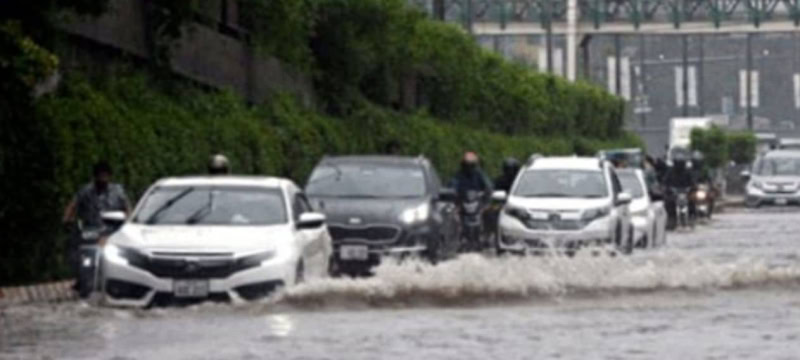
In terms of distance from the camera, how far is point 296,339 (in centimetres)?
2081

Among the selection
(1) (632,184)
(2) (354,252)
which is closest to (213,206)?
(2) (354,252)

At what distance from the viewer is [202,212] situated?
2598 centimetres

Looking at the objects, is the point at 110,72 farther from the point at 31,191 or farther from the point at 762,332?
the point at 762,332

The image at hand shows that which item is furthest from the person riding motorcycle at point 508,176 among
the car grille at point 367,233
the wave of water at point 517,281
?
the wave of water at point 517,281

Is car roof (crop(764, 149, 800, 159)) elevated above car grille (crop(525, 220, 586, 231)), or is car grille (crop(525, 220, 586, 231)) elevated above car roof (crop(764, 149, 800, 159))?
car grille (crop(525, 220, 586, 231))

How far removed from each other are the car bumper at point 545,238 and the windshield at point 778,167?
138 feet

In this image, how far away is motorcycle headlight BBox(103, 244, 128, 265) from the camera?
24.8 m

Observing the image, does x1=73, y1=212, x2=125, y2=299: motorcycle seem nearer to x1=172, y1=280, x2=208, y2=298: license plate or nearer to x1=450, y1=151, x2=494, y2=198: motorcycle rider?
x1=172, y1=280, x2=208, y2=298: license plate

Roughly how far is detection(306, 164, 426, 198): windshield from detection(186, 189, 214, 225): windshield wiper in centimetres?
744

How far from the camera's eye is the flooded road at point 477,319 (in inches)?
781

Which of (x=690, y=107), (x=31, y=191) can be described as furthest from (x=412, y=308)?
(x=690, y=107)

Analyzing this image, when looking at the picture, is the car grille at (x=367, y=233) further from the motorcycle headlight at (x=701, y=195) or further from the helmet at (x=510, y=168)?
the motorcycle headlight at (x=701, y=195)

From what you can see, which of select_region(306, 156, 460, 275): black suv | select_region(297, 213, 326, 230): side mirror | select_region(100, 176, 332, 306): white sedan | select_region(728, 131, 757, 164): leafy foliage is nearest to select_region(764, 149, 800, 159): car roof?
select_region(728, 131, 757, 164): leafy foliage

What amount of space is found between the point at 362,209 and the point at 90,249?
21.8 feet
